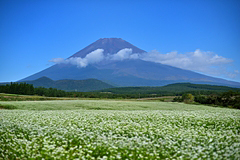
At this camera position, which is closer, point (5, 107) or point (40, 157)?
point (40, 157)

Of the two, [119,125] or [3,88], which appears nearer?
[119,125]

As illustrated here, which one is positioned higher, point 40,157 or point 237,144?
point 237,144

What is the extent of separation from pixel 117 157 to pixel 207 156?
4.00m

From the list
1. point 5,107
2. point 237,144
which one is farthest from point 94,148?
point 5,107

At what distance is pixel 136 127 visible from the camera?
1404 cm

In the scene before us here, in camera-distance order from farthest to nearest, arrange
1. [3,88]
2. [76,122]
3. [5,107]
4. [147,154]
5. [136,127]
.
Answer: [3,88]
[5,107]
[76,122]
[136,127]
[147,154]

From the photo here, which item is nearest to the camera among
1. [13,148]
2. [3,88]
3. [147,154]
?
[147,154]

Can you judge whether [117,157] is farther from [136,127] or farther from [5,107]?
[5,107]

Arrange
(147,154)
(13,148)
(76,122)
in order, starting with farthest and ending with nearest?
(76,122), (13,148), (147,154)

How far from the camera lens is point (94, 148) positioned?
33.2 feet

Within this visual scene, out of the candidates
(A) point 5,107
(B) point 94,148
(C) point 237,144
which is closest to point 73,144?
(B) point 94,148

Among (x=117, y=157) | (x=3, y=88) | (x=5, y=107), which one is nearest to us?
(x=117, y=157)

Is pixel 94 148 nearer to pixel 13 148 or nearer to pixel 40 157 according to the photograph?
pixel 40 157

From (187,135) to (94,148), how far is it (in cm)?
549
